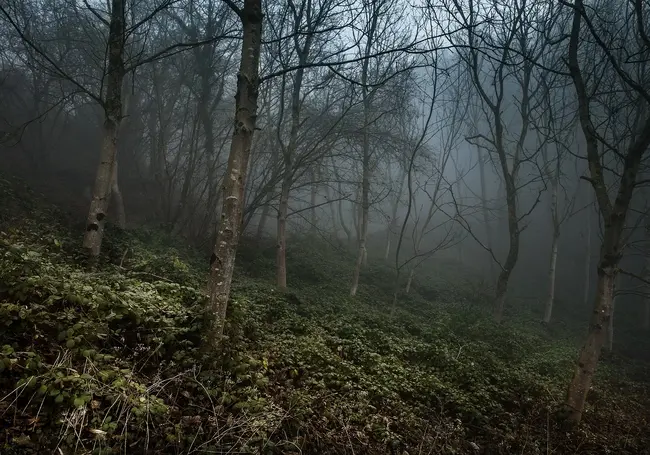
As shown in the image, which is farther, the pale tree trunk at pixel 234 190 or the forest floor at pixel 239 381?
the pale tree trunk at pixel 234 190

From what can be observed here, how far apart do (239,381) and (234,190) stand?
6.47ft

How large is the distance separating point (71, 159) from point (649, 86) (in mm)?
22264

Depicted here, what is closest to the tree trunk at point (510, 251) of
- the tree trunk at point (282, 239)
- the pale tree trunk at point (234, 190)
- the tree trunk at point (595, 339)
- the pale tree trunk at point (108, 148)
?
the tree trunk at point (595, 339)

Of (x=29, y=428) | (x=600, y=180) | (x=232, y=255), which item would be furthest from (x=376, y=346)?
(x=29, y=428)

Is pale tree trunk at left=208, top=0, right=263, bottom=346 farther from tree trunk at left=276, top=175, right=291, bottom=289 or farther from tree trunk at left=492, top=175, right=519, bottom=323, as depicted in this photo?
tree trunk at left=492, top=175, right=519, bottom=323

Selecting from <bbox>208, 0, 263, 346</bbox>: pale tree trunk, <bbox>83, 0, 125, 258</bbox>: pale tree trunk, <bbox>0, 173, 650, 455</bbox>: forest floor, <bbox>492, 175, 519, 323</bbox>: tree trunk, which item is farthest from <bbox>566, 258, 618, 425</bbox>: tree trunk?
<bbox>83, 0, 125, 258</bbox>: pale tree trunk

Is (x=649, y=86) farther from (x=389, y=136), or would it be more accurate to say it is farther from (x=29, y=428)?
(x=29, y=428)

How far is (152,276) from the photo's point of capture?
5934 mm

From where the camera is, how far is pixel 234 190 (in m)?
4.22

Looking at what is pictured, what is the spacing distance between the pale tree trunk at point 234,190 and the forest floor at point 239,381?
1.02ft

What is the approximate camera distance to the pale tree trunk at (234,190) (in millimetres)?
4219

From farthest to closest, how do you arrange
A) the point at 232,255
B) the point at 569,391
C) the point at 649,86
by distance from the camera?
1. the point at 649,86
2. the point at 569,391
3. the point at 232,255

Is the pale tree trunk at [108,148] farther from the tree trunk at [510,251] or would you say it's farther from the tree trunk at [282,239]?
the tree trunk at [510,251]

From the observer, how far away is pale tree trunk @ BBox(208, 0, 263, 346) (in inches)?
166
